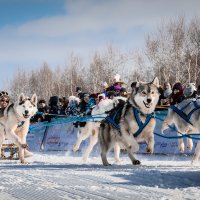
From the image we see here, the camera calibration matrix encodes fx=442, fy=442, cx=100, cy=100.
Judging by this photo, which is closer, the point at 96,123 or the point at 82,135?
the point at 96,123

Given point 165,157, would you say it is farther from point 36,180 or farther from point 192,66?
point 192,66

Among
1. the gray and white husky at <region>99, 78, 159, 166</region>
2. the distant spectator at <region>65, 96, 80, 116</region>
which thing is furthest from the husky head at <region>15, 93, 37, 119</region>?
the distant spectator at <region>65, 96, 80, 116</region>

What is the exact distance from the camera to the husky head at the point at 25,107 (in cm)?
873

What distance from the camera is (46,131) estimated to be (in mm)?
14891

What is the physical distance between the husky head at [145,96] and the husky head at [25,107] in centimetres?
255

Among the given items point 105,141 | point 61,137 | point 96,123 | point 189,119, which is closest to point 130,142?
point 105,141

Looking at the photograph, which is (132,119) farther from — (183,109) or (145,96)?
(183,109)

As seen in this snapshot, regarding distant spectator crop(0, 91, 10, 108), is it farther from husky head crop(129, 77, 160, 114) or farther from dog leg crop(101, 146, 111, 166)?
husky head crop(129, 77, 160, 114)

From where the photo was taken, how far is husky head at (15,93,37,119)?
8727mm

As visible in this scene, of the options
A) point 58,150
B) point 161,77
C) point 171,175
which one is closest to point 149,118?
point 171,175

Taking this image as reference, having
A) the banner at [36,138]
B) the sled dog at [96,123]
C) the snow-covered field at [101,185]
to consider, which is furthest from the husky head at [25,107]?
the banner at [36,138]

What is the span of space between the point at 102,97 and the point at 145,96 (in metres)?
3.71

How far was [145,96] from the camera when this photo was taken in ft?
23.0

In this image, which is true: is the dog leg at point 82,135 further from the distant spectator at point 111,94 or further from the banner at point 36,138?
the banner at point 36,138
